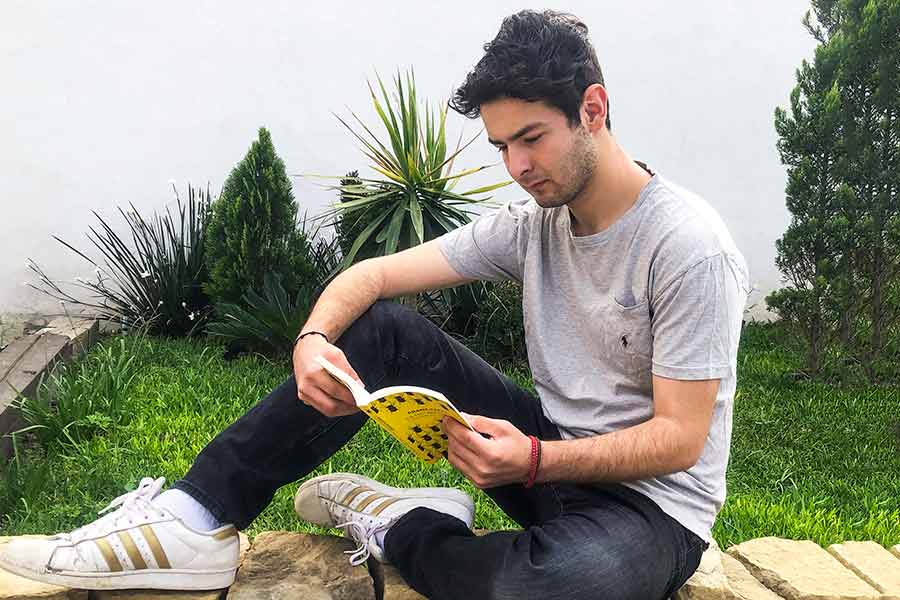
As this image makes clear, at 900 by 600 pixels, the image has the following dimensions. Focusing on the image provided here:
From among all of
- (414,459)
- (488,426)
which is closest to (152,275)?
(414,459)

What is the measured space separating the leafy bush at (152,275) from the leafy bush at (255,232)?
257 millimetres

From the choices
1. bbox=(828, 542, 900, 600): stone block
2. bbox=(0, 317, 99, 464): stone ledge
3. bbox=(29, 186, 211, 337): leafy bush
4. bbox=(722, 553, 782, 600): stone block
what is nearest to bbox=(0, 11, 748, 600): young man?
bbox=(722, 553, 782, 600): stone block

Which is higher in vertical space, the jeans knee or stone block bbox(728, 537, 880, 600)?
the jeans knee

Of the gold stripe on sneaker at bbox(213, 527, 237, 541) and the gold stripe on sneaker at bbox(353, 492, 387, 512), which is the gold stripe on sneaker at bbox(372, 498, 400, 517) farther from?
the gold stripe on sneaker at bbox(213, 527, 237, 541)

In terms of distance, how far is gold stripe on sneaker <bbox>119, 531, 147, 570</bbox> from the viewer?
192 cm

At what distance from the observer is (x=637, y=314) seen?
6.14ft

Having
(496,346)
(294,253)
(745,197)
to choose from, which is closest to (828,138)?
(745,197)

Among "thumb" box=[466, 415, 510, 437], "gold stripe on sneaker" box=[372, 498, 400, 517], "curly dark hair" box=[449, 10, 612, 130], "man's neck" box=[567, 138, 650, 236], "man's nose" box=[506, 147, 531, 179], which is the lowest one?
"gold stripe on sneaker" box=[372, 498, 400, 517]

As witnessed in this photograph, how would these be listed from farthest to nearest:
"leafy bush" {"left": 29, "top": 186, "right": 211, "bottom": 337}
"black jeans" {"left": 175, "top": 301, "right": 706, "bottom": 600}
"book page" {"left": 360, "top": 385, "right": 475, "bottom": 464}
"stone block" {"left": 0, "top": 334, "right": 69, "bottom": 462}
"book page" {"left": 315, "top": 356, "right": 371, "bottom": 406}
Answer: "leafy bush" {"left": 29, "top": 186, "right": 211, "bottom": 337} → "stone block" {"left": 0, "top": 334, "right": 69, "bottom": 462} → "black jeans" {"left": 175, "top": 301, "right": 706, "bottom": 600} → "book page" {"left": 315, "top": 356, "right": 371, "bottom": 406} → "book page" {"left": 360, "top": 385, "right": 475, "bottom": 464}

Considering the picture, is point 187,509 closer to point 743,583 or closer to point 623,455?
point 623,455

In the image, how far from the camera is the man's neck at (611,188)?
193cm

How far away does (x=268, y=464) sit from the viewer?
1.99 m

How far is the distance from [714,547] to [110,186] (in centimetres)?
394

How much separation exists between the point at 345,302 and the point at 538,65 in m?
0.69
